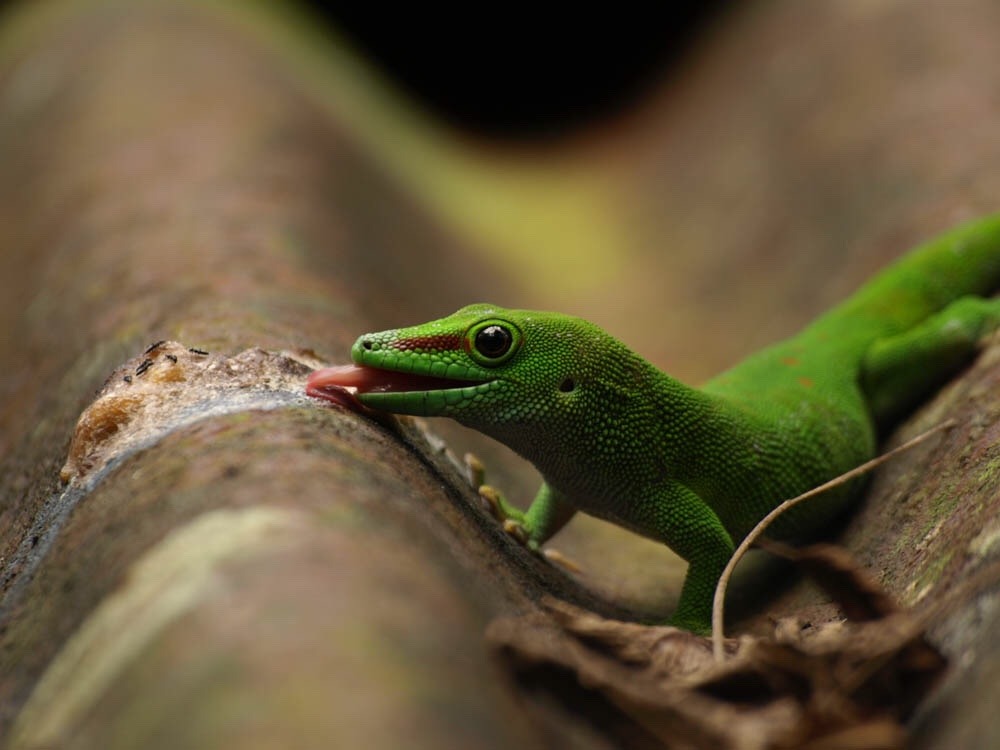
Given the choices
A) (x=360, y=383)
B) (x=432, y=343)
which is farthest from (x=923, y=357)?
(x=360, y=383)

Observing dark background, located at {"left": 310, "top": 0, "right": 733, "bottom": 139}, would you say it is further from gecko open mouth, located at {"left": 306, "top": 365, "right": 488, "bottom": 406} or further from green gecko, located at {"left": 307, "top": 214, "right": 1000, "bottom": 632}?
gecko open mouth, located at {"left": 306, "top": 365, "right": 488, "bottom": 406}

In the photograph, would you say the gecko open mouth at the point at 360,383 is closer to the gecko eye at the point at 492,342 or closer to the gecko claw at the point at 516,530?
the gecko eye at the point at 492,342

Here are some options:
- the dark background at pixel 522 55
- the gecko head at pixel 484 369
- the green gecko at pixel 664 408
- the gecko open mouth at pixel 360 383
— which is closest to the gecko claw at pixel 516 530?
the green gecko at pixel 664 408

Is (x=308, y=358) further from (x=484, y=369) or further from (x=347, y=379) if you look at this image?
(x=484, y=369)

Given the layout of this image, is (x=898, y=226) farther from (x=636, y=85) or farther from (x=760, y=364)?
(x=636, y=85)

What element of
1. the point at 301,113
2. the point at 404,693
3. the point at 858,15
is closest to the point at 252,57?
the point at 301,113

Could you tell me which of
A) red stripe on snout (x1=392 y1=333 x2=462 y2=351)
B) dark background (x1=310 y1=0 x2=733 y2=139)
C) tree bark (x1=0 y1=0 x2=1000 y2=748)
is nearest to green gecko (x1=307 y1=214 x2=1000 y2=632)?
red stripe on snout (x1=392 y1=333 x2=462 y2=351)

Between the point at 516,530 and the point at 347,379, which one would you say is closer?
the point at 347,379
